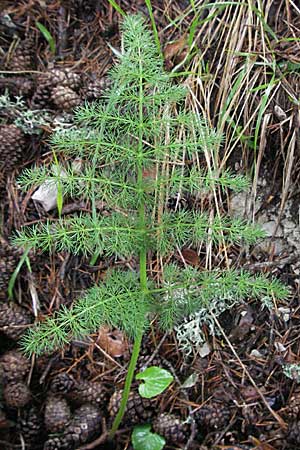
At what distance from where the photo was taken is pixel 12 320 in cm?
177

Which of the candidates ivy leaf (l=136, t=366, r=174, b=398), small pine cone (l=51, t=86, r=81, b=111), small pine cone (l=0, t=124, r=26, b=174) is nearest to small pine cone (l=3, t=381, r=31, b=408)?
ivy leaf (l=136, t=366, r=174, b=398)

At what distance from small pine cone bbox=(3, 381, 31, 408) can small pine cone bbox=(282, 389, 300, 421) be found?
711mm

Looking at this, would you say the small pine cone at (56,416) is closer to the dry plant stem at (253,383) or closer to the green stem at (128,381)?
the green stem at (128,381)

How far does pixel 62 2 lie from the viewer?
2.07m

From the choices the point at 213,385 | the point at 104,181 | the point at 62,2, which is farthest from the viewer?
the point at 62,2

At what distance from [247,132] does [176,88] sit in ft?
1.28

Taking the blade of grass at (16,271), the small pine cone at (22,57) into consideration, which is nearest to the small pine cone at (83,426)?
the blade of grass at (16,271)

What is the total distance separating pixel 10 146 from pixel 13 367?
26.6 inches

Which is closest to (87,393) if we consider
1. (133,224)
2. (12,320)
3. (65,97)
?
(12,320)

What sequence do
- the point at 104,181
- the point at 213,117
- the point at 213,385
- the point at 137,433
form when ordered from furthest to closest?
the point at 213,117 → the point at 213,385 → the point at 137,433 → the point at 104,181

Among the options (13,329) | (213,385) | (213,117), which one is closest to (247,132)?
(213,117)

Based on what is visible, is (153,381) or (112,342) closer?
(153,381)

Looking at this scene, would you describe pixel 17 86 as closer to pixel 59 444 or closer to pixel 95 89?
pixel 95 89

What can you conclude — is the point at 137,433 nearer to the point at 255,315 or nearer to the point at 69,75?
the point at 255,315
